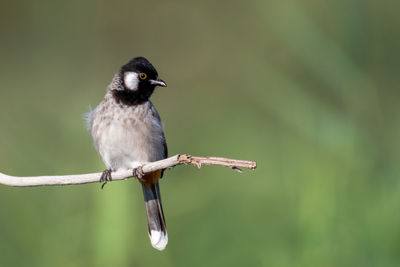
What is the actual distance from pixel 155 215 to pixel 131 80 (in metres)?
0.68

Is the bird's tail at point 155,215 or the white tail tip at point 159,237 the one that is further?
the bird's tail at point 155,215

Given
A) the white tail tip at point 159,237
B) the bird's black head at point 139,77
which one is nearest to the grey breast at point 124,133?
the bird's black head at point 139,77

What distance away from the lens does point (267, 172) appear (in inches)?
163

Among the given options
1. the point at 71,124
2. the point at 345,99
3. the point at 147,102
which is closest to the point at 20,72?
the point at 71,124

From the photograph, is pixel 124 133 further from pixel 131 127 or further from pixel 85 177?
pixel 85 177

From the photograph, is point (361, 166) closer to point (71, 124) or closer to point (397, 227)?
point (397, 227)

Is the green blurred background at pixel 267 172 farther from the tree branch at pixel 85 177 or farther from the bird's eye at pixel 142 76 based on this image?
the tree branch at pixel 85 177

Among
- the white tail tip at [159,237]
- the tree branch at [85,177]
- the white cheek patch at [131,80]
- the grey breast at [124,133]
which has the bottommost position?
the white tail tip at [159,237]

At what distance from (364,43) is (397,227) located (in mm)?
849

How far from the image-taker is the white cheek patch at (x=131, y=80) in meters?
2.76

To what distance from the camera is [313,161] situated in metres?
3.33

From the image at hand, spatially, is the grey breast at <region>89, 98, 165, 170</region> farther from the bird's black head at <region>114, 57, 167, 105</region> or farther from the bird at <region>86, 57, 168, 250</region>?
the bird's black head at <region>114, 57, 167, 105</region>

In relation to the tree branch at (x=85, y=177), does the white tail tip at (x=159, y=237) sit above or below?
below

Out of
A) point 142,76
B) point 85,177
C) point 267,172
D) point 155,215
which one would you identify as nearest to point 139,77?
point 142,76
